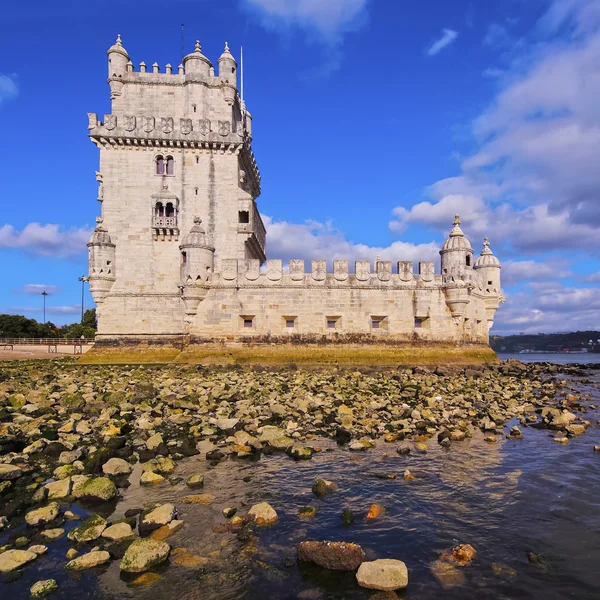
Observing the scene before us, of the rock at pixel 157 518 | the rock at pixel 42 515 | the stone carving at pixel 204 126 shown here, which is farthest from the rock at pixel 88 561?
the stone carving at pixel 204 126

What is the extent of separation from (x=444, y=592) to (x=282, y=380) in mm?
14259

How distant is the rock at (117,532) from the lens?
215 inches

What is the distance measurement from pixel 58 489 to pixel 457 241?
75.2 feet

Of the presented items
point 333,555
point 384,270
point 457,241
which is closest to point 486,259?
point 457,241

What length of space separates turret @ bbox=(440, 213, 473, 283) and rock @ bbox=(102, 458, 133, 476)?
67.7 ft

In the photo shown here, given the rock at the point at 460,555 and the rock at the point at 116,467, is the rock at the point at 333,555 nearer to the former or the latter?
the rock at the point at 460,555

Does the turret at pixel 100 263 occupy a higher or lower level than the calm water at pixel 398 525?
higher

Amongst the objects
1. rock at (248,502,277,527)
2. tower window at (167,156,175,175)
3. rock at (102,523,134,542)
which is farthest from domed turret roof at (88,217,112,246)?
rock at (248,502,277,527)

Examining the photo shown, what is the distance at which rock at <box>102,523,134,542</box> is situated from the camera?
546 cm

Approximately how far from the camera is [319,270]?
24406mm

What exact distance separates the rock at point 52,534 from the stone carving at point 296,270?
19330 mm

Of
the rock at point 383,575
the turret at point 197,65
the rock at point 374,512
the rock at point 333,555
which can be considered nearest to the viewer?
the rock at point 383,575

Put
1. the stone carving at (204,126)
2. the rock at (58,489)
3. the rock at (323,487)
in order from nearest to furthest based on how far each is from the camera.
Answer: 1. the rock at (58,489)
2. the rock at (323,487)
3. the stone carving at (204,126)

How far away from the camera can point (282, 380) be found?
60.8ft
